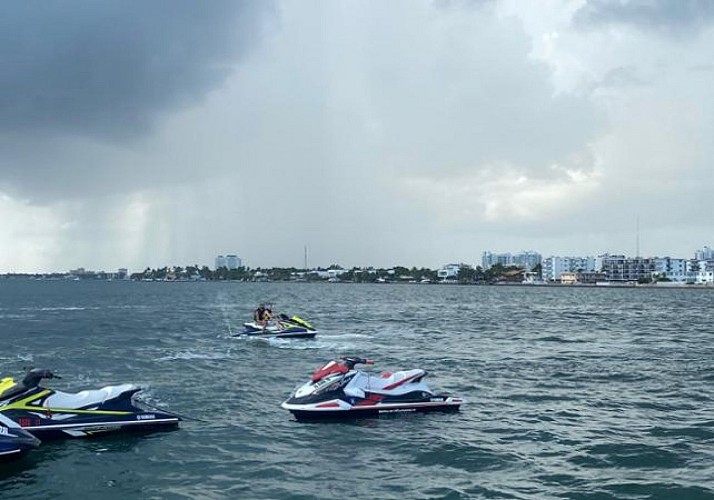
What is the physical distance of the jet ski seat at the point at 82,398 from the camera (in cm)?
1951

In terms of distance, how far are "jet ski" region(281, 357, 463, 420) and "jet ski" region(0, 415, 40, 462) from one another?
8.24 m

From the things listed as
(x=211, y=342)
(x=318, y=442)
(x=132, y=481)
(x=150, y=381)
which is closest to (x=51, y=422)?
(x=132, y=481)

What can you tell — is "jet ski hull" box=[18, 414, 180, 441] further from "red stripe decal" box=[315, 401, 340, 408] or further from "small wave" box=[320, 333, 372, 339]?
"small wave" box=[320, 333, 372, 339]

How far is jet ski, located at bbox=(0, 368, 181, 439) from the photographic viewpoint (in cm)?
1884

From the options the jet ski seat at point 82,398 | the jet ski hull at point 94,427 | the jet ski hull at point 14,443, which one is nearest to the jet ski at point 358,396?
the jet ski hull at point 94,427

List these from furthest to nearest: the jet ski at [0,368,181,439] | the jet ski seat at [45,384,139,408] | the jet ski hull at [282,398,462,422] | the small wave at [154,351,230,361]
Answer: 1. the small wave at [154,351,230,361]
2. the jet ski hull at [282,398,462,422]
3. the jet ski seat at [45,384,139,408]
4. the jet ski at [0,368,181,439]

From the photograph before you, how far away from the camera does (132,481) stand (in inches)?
655

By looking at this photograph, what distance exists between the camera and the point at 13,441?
1722 cm

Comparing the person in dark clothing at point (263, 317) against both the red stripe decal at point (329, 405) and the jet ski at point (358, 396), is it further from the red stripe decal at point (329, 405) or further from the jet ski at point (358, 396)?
the red stripe decal at point (329, 405)

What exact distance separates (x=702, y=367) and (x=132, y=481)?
31414 mm

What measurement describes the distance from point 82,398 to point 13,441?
2.89 meters

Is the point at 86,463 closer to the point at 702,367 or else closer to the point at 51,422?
the point at 51,422

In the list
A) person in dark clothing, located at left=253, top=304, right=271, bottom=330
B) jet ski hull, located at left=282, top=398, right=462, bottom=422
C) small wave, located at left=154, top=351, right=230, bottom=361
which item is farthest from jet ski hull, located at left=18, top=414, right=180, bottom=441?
person in dark clothing, located at left=253, top=304, right=271, bottom=330

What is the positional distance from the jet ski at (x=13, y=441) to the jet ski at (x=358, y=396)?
824 cm
